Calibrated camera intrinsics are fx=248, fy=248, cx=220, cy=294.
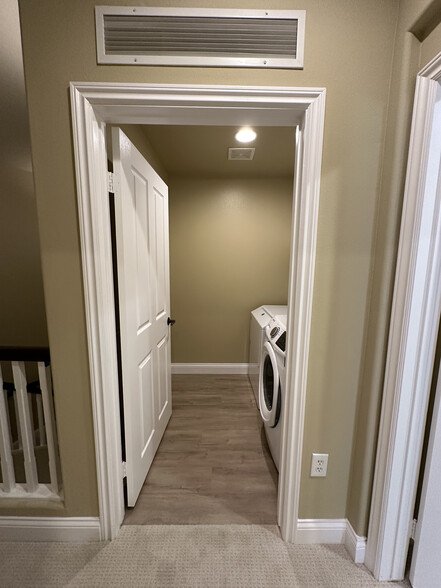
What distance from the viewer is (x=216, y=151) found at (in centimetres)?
228

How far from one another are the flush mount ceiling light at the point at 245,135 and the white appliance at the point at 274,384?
149 cm

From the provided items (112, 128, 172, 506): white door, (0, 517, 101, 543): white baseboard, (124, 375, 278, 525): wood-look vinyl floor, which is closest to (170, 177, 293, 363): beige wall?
(124, 375, 278, 525): wood-look vinyl floor

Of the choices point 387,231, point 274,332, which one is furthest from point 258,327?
point 387,231

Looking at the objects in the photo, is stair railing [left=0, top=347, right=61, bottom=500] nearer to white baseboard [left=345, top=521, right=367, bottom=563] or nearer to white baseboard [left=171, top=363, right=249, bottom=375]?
white baseboard [left=345, top=521, right=367, bottom=563]

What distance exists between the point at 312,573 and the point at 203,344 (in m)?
2.22

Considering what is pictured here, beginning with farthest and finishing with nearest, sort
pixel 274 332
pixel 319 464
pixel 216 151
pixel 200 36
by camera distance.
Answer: pixel 216 151 → pixel 274 332 → pixel 319 464 → pixel 200 36

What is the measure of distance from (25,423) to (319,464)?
60.1 inches

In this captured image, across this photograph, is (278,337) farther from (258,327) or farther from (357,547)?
(357,547)

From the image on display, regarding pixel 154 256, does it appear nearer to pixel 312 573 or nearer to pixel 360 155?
pixel 360 155

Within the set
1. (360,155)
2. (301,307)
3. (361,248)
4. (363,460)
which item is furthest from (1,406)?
(360,155)

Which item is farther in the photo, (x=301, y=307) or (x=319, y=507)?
(x=319, y=507)

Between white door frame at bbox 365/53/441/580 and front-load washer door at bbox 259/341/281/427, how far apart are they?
0.62 meters

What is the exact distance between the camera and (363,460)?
1145mm

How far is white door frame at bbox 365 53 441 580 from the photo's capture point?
0.90 meters
